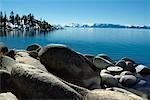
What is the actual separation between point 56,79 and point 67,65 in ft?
8.25

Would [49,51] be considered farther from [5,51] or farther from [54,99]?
[54,99]

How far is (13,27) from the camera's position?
134 meters

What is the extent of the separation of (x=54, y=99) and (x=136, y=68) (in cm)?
1564

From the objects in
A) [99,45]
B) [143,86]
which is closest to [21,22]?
[99,45]

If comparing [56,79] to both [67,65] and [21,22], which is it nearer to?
[67,65]

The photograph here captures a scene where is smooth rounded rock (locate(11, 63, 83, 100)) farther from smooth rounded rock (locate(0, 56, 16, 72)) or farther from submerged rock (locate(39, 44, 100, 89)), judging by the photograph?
submerged rock (locate(39, 44, 100, 89))

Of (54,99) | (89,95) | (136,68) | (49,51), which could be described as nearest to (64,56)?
(49,51)

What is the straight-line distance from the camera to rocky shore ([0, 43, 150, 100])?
770 cm

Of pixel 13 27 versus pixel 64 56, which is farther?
pixel 13 27

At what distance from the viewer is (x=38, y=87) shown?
7.70 meters

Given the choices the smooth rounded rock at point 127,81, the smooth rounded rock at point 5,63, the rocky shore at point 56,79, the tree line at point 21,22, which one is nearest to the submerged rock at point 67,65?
the rocky shore at point 56,79

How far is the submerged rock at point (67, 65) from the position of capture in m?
10.5

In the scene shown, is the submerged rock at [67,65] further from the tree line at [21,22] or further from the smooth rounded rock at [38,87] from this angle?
the tree line at [21,22]

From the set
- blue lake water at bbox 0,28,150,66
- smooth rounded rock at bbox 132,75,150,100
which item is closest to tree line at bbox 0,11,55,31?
blue lake water at bbox 0,28,150,66
